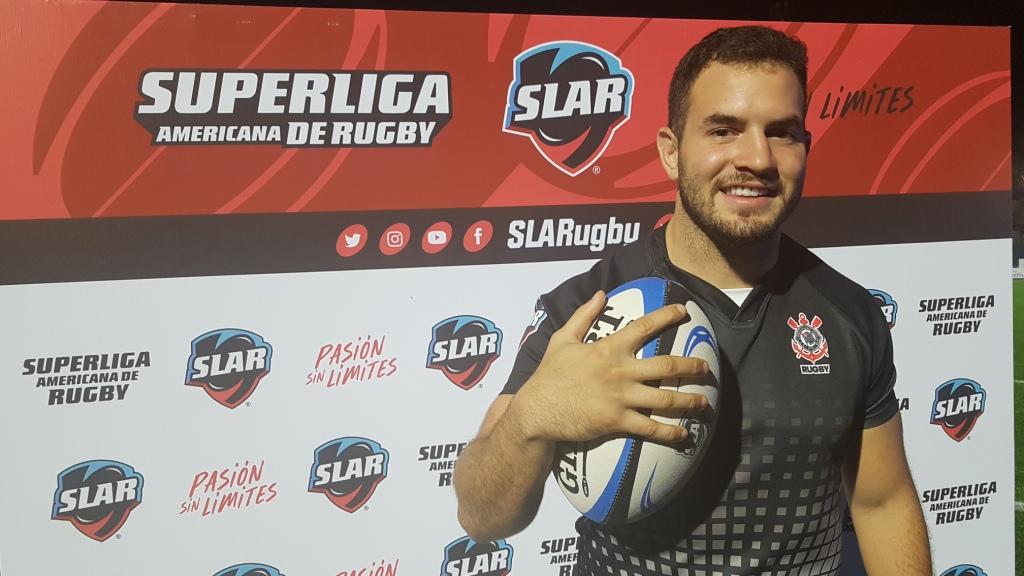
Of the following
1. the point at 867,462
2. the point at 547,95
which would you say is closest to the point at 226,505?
the point at 547,95

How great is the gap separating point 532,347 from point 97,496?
Result: 1108mm

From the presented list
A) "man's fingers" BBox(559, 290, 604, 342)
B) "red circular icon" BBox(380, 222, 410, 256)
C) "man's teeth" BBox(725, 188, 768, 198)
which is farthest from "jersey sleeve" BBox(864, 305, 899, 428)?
"red circular icon" BBox(380, 222, 410, 256)

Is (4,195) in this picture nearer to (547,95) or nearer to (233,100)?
(233,100)

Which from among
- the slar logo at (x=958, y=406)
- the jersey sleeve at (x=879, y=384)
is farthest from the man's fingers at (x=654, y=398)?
the slar logo at (x=958, y=406)

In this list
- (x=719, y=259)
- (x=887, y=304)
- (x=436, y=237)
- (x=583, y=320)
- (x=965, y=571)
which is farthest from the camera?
(x=965, y=571)

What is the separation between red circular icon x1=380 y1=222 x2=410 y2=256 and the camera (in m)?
2.13

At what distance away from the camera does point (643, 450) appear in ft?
5.63

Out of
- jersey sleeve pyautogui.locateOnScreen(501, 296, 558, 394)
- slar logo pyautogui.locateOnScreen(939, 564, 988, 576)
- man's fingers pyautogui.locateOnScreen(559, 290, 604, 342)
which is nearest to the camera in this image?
man's fingers pyautogui.locateOnScreen(559, 290, 604, 342)

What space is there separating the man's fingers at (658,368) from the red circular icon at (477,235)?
27.2 inches

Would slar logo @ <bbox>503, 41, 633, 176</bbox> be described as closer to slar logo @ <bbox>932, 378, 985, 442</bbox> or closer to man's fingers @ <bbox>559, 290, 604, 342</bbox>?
man's fingers @ <bbox>559, 290, 604, 342</bbox>

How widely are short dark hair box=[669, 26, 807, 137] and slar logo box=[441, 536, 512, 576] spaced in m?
Answer: 1.21

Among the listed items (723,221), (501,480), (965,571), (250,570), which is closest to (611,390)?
(501,480)

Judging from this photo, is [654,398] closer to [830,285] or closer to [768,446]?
[768,446]

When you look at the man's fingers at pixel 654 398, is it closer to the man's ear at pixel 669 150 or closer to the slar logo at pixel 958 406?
the man's ear at pixel 669 150
